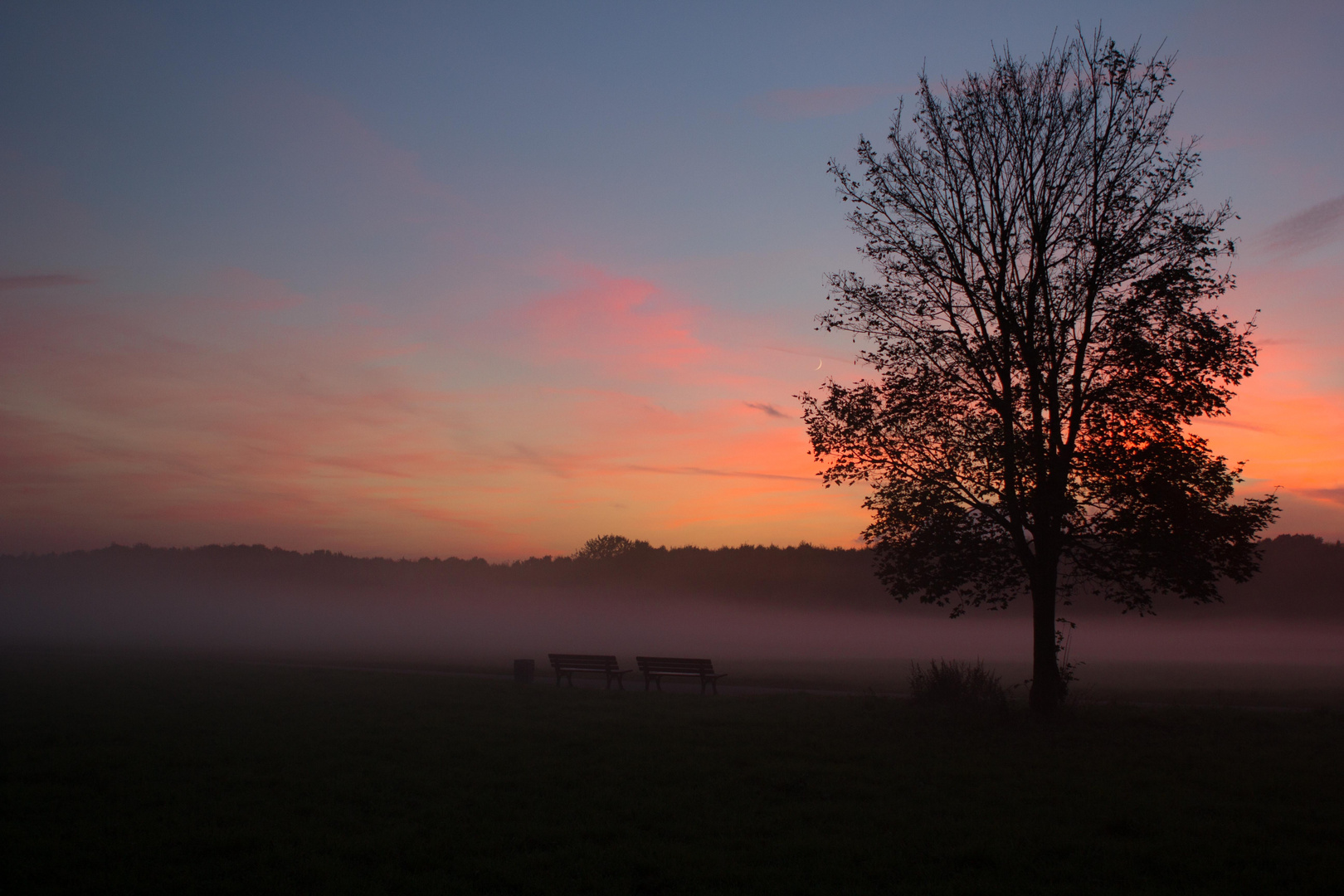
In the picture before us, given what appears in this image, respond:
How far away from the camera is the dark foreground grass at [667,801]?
23.9ft

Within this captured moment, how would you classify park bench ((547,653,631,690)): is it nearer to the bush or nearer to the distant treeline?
the bush

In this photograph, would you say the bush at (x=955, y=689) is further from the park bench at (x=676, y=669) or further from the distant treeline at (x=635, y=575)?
the distant treeline at (x=635, y=575)

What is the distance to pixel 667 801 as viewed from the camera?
32.1 feet

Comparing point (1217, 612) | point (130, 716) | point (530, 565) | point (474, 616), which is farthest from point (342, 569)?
point (130, 716)

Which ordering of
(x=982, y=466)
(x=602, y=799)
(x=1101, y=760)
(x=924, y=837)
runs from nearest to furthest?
1. (x=924, y=837)
2. (x=602, y=799)
3. (x=1101, y=760)
4. (x=982, y=466)

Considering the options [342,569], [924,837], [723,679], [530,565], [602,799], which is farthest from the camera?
[342,569]

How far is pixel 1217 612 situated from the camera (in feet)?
311

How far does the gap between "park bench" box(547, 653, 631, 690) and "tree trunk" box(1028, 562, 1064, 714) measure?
10.5 metres

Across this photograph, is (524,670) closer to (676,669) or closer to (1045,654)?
(676,669)

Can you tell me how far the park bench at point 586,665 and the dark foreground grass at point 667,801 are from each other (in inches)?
232

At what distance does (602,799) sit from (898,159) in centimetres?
1509

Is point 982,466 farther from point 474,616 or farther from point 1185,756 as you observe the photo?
point 474,616

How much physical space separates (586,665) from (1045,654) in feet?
40.4

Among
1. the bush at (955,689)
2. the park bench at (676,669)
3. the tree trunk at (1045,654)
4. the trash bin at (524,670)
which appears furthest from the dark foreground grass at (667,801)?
the trash bin at (524,670)
